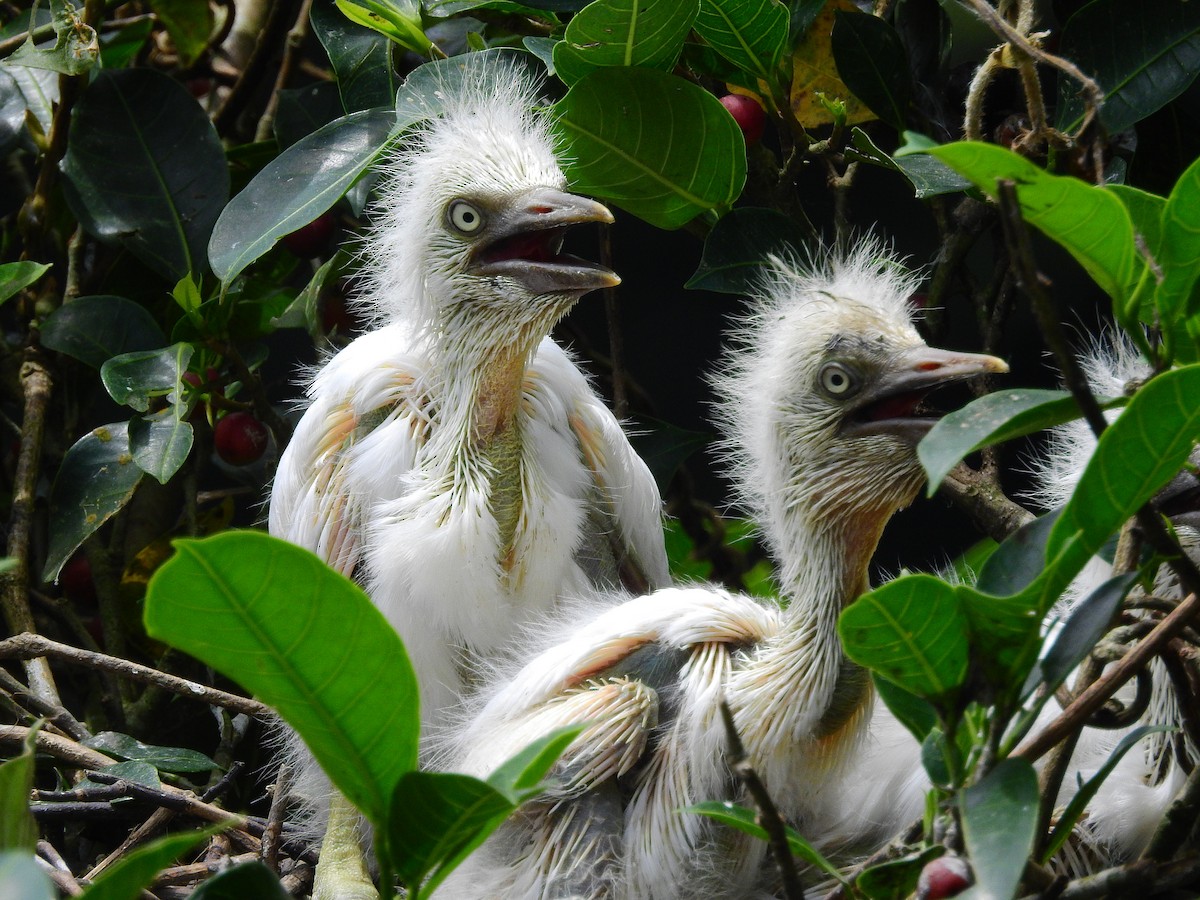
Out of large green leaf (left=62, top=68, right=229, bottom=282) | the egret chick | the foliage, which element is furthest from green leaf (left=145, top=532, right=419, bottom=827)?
large green leaf (left=62, top=68, right=229, bottom=282)

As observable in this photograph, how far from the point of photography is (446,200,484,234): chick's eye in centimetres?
148

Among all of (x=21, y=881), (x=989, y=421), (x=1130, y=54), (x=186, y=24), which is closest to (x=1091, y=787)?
(x=989, y=421)

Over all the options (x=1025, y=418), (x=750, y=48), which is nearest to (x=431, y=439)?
(x=750, y=48)

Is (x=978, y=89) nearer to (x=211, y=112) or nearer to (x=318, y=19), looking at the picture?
(x=318, y=19)

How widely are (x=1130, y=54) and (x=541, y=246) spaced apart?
723 millimetres

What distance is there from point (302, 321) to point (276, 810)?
2.21 feet

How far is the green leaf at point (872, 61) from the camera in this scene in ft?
5.26

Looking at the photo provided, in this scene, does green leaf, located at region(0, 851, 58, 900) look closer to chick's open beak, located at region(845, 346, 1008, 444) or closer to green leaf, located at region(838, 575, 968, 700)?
green leaf, located at region(838, 575, 968, 700)

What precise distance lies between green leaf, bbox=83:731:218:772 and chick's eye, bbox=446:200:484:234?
728 mm

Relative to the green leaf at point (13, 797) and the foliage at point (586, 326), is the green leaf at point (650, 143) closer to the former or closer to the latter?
the foliage at point (586, 326)

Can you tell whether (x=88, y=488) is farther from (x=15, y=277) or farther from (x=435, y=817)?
(x=435, y=817)

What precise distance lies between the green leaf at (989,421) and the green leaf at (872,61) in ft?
2.79

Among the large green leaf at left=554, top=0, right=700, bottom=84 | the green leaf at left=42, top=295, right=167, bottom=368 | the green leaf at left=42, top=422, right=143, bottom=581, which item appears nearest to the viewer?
the large green leaf at left=554, top=0, right=700, bottom=84

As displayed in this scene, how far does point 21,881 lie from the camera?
682 mm
